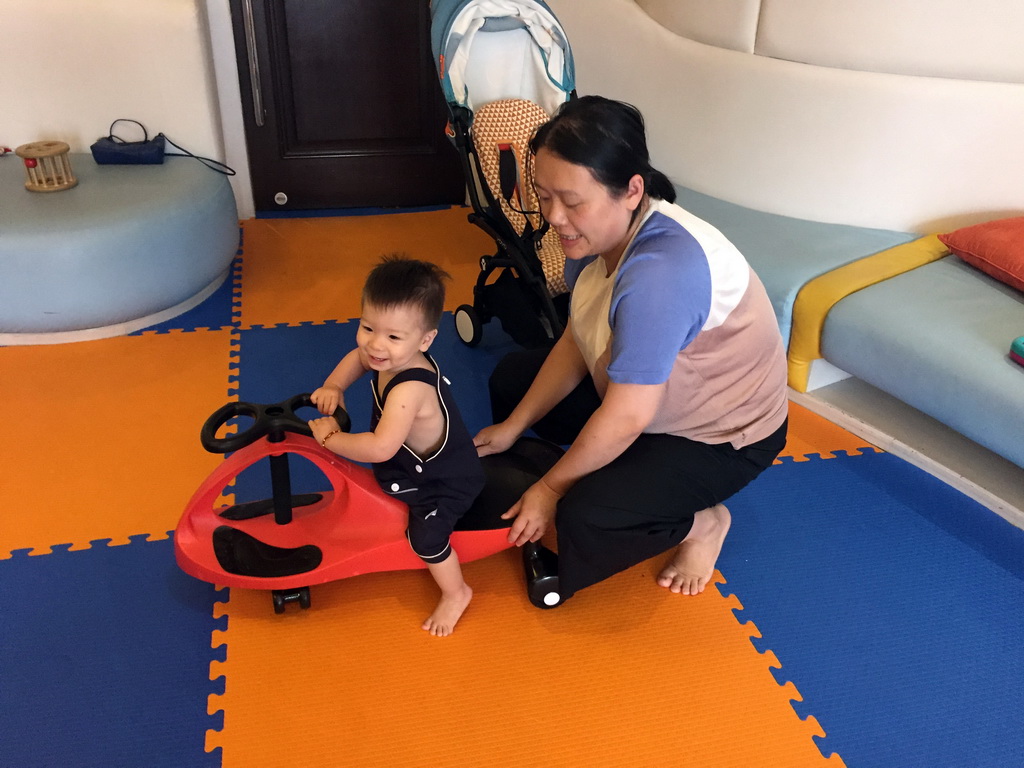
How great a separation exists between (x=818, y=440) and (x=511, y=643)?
1.21 meters

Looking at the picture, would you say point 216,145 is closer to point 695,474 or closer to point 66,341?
point 66,341

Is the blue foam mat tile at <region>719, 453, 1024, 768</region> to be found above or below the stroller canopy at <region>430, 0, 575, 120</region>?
below

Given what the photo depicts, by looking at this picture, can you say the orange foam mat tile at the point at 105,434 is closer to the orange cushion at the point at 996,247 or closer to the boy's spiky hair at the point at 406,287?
the boy's spiky hair at the point at 406,287

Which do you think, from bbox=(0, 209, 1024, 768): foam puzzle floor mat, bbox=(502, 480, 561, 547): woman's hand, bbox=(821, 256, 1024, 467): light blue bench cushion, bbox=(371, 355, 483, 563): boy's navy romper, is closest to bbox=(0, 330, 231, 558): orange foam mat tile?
bbox=(0, 209, 1024, 768): foam puzzle floor mat

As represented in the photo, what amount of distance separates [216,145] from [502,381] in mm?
2216

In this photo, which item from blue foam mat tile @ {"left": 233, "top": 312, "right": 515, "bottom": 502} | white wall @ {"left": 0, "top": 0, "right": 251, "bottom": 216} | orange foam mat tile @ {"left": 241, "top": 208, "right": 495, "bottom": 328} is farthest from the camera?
white wall @ {"left": 0, "top": 0, "right": 251, "bottom": 216}

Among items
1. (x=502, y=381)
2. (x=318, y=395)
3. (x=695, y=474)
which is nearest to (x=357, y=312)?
(x=502, y=381)

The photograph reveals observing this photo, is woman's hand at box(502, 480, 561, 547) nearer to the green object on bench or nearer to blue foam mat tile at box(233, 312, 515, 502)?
blue foam mat tile at box(233, 312, 515, 502)

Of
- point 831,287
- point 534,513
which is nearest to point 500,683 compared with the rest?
point 534,513

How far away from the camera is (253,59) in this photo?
353 cm

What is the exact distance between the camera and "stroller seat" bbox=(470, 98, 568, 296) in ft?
8.28

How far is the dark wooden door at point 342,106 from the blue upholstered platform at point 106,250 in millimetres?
755

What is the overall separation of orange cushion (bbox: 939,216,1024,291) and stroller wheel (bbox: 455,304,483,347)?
60.2 inches

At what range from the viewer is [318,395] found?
165 cm
